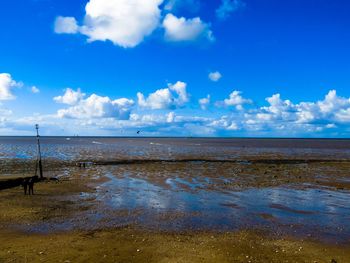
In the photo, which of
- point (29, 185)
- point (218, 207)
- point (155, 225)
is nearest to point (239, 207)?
point (218, 207)

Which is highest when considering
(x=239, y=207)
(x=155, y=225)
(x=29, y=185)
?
(x=29, y=185)

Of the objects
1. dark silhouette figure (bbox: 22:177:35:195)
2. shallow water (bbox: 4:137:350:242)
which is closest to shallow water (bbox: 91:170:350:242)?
shallow water (bbox: 4:137:350:242)

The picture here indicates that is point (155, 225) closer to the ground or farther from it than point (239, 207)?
farther from it

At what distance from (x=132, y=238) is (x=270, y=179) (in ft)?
77.3

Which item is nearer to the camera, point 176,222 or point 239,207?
point 176,222

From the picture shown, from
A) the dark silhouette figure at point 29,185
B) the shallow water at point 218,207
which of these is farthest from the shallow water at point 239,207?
the dark silhouette figure at point 29,185

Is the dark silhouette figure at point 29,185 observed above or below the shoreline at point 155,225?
above

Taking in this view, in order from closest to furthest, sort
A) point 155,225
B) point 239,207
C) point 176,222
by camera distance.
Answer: point 155,225 < point 176,222 < point 239,207

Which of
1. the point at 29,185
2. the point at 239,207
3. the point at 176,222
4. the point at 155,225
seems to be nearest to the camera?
the point at 155,225

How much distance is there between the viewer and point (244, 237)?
51.8 ft

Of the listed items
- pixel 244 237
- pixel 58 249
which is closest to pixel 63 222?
pixel 58 249

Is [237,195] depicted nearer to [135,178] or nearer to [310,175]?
[135,178]

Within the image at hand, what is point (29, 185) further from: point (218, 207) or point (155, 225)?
point (218, 207)

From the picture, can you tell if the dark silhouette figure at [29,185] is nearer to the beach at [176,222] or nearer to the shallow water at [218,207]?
the beach at [176,222]
